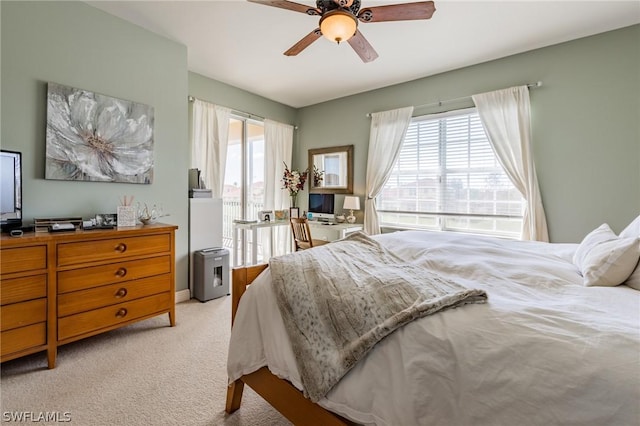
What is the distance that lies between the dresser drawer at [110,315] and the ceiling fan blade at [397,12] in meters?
2.67

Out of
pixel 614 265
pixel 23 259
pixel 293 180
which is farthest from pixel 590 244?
pixel 293 180

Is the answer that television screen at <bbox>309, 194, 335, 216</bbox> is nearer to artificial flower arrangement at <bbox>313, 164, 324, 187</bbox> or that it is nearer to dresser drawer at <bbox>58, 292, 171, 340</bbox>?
artificial flower arrangement at <bbox>313, 164, 324, 187</bbox>

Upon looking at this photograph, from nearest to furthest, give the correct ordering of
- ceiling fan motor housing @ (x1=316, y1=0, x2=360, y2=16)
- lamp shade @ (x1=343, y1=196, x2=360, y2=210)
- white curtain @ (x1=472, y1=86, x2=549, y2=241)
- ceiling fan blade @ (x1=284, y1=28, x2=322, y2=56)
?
ceiling fan motor housing @ (x1=316, y1=0, x2=360, y2=16) → ceiling fan blade @ (x1=284, y1=28, x2=322, y2=56) → white curtain @ (x1=472, y1=86, x2=549, y2=241) → lamp shade @ (x1=343, y1=196, x2=360, y2=210)

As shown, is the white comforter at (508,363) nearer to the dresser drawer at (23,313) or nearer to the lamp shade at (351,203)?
the dresser drawer at (23,313)

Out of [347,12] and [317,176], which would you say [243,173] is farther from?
[347,12]

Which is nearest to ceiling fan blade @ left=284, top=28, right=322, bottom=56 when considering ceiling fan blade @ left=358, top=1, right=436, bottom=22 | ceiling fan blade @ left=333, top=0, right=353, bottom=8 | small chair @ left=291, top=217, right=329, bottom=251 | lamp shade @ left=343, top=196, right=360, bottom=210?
ceiling fan blade @ left=333, top=0, right=353, bottom=8

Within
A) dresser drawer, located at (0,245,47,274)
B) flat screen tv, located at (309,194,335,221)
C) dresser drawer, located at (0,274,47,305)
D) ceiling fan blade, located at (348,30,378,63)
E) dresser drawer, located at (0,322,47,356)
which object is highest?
ceiling fan blade, located at (348,30,378,63)

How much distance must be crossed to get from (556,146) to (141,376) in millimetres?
4173

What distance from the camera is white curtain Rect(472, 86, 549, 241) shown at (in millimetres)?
3070

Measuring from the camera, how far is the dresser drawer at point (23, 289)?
5.68 feet

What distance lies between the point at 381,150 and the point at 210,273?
2803mm

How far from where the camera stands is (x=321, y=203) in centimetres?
459

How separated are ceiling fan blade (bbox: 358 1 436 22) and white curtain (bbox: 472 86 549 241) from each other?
6.21 ft

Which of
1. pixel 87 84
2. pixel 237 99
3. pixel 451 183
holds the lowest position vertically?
pixel 451 183
